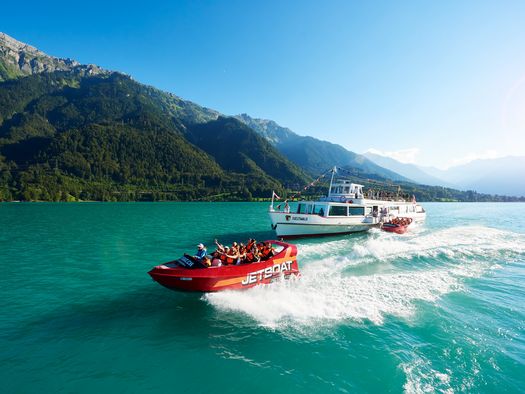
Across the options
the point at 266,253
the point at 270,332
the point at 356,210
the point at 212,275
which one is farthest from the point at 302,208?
the point at 270,332

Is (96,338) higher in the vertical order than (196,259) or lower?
lower

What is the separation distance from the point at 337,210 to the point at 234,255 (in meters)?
26.5

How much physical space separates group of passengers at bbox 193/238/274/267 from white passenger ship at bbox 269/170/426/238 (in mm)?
18464

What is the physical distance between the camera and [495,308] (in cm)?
1530

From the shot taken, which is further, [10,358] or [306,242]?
[306,242]

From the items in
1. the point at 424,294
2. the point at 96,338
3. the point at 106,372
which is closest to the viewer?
the point at 106,372

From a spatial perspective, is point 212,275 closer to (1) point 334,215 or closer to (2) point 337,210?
(1) point 334,215

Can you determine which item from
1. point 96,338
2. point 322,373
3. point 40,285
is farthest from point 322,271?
point 40,285

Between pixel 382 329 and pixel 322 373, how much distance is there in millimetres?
4288

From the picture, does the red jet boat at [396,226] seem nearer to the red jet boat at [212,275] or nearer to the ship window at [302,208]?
the ship window at [302,208]

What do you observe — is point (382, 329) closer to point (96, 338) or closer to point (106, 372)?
point (106, 372)

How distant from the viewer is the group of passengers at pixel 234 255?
15.1 metres

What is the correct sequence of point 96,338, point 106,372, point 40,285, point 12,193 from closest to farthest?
point 106,372 → point 96,338 → point 40,285 → point 12,193

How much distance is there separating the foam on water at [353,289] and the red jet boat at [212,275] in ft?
1.71
